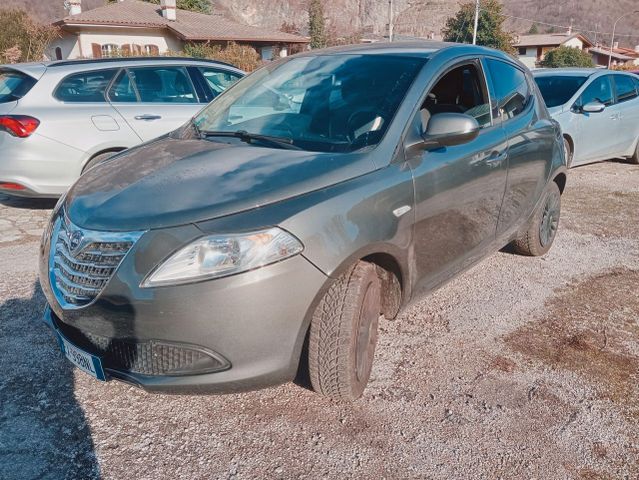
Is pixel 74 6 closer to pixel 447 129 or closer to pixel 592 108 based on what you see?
pixel 592 108

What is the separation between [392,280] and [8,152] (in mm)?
4319

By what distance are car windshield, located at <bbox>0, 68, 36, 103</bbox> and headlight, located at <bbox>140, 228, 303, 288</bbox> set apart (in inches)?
171

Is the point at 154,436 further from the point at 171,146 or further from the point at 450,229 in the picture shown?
the point at 450,229

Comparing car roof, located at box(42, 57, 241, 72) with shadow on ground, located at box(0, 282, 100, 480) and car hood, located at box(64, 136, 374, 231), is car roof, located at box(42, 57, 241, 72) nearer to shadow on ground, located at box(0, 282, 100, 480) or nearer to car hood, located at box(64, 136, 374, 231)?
shadow on ground, located at box(0, 282, 100, 480)

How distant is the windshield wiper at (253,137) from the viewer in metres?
2.93

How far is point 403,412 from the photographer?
2.75 metres

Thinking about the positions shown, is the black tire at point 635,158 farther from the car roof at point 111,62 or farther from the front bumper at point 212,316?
the front bumper at point 212,316

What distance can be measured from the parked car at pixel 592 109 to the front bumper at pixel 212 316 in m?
6.46

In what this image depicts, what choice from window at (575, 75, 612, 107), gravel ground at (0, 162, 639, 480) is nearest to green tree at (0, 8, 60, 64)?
window at (575, 75, 612, 107)

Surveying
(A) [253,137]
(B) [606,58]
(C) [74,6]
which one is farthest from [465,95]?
(B) [606,58]

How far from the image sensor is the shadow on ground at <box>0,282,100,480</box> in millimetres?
2363

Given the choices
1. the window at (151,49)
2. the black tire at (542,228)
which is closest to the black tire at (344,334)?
the black tire at (542,228)

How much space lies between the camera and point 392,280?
2922 mm

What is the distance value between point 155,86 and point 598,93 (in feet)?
20.7
